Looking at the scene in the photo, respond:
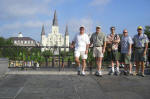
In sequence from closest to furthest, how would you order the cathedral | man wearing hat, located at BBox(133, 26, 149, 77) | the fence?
man wearing hat, located at BBox(133, 26, 149, 77) → the fence → the cathedral

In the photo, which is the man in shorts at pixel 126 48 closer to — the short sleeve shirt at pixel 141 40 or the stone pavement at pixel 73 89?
the short sleeve shirt at pixel 141 40

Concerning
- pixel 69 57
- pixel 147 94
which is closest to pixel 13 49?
pixel 69 57

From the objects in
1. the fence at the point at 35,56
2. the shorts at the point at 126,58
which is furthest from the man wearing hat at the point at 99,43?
the fence at the point at 35,56

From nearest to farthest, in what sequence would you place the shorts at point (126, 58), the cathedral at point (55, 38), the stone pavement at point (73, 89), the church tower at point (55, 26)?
the stone pavement at point (73, 89)
the shorts at point (126, 58)
the church tower at point (55, 26)
the cathedral at point (55, 38)

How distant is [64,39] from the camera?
500 ft

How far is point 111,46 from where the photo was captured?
8.23 metres

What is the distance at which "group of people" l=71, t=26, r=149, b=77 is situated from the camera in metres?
7.77

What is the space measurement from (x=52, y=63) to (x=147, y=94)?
7.65 metres

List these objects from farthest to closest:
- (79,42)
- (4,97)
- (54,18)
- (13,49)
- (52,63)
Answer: (54,18) → (52,63) → (13,49) → (79,42) → (4,97)

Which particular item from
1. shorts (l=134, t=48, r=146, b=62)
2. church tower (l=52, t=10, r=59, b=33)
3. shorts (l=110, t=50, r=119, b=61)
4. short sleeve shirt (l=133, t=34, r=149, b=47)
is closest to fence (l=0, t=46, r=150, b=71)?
shorts (l=110, t=50, r=119, b=61)

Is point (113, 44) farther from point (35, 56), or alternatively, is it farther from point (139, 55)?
point (35, 56)

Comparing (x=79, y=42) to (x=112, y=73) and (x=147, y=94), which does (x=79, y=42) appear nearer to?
(x=112, y=73)

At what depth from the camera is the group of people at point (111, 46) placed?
7.77 m

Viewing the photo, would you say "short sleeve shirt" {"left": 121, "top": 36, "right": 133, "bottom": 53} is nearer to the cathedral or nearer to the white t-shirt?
the white t-shirt
